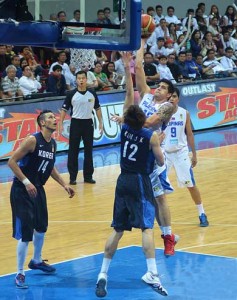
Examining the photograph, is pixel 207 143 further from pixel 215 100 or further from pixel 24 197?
pixel 24 197

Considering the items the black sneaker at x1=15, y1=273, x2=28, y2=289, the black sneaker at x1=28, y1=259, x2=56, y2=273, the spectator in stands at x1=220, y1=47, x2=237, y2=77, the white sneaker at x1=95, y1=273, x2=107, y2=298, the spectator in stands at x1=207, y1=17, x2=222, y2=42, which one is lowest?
the spectator in stands at x1=220, y1=47, x2=237, y2=77

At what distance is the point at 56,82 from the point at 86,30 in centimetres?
1002

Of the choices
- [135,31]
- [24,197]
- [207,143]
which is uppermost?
[135,31]

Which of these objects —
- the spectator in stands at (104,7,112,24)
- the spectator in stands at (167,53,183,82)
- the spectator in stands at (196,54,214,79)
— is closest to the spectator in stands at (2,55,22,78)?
the spectator in stands at (167,53,183,82)

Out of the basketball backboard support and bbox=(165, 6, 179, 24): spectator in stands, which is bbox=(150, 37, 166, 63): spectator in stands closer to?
bbox=(165, 6, 179, 24): spectator in stands

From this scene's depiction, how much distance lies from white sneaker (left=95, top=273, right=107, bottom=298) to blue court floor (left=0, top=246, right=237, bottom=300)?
0.08 m

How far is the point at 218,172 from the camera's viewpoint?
1680 cm

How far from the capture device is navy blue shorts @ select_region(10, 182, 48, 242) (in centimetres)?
962

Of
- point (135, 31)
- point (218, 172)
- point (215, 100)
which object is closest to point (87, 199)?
point (218, 172)

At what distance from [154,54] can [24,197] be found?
48.3 feet

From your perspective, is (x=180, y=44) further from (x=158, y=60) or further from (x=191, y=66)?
(x=158, y=60)

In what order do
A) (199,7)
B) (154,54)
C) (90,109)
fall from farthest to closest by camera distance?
(199,7), (154,54), (90,109)

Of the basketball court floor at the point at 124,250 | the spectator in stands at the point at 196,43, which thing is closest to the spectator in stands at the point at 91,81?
the basketball court floor at the point at 124,250

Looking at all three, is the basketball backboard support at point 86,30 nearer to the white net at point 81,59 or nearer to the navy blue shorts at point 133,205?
the navy blue shorts at point 133,205
